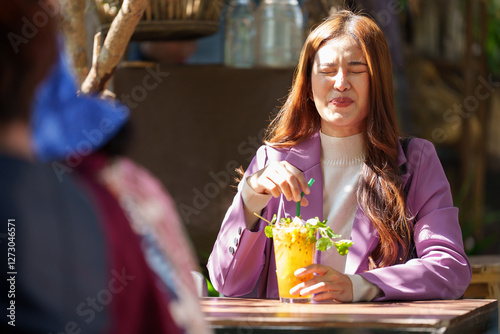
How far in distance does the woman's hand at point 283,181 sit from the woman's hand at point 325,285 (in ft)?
0.62

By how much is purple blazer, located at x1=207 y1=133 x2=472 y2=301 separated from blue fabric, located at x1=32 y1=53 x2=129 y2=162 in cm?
133

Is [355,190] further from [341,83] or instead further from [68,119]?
[68,119]

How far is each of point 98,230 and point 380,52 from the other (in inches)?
64.9

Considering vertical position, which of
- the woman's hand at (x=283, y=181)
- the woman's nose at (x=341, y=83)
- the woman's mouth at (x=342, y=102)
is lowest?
the woman's hand at (x=283, y=181)

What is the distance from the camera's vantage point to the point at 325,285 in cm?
199

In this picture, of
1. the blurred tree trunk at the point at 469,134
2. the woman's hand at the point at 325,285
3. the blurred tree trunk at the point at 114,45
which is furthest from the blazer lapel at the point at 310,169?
the blurred tree trunk at the point at 469,134

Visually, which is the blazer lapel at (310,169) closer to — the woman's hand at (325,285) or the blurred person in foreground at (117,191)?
the woman's hand at (325,285)

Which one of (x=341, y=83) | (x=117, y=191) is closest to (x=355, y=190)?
(x=341, y=83)

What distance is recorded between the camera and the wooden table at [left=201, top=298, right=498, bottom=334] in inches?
64.8

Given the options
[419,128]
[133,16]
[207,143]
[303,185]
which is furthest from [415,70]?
[303,185]

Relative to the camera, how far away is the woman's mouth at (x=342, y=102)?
92.2 inches

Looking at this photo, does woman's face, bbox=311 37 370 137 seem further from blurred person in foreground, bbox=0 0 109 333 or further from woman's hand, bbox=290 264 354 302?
blurred person in foreground, bbox=0 0 109 333

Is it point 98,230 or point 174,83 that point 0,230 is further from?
point 174,83

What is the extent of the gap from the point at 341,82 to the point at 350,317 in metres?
0.82
